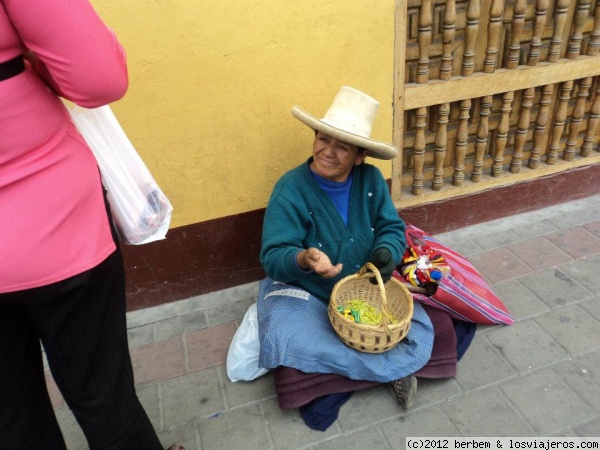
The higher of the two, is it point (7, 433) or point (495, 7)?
point (495, 7)

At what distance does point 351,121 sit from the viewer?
212 cm

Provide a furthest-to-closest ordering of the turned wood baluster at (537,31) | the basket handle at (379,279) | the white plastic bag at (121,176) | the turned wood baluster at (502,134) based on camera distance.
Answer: the turned wood baluster at (502,134) < the turned wood baluster at (537,31) < the basket handle at (379,279) < the white plastic bag at (121,176)

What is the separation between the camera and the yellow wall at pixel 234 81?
2.17 meters

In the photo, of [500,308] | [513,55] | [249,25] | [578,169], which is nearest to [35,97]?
[249,25]

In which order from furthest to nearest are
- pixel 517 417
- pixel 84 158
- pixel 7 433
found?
pixel 517 417 → pixel 7 433 → pixel 84 158

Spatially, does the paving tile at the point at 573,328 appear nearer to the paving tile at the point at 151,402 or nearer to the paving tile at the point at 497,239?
the paving tile at the point at 497,239

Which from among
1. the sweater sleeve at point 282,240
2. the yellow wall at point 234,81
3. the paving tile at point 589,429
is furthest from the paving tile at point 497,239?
the sweater sleeve at point 282,240

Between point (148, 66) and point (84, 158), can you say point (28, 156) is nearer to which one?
point (84, 158)

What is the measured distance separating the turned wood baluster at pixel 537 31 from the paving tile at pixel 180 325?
2.36 meters

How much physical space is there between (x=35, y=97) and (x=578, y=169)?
335 cm

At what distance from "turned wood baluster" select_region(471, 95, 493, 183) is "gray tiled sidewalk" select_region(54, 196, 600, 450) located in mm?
566

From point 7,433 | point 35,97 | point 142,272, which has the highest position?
point 35,97

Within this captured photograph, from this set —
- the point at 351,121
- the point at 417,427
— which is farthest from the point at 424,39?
the point at 417,427

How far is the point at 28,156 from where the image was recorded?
1.09 meters
